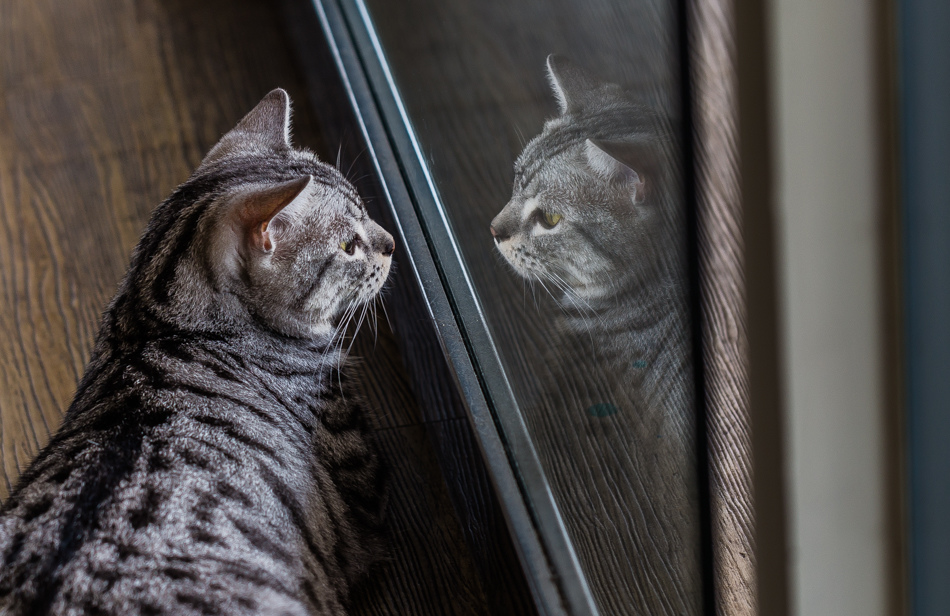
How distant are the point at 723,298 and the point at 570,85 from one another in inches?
18.0

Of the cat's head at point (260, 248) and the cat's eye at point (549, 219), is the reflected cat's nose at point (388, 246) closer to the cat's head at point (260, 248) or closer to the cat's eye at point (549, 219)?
the cat's head at point (260, 248)

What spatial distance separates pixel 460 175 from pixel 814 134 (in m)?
0.99

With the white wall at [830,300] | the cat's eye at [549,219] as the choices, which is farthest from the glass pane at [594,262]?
the white wall at [830,300]

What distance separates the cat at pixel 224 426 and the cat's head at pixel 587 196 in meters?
0.28

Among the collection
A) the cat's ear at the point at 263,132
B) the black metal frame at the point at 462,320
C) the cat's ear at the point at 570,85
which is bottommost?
the black metal frame at the point at 462,320

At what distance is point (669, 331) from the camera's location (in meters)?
0.70

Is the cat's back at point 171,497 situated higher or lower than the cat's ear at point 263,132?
lower

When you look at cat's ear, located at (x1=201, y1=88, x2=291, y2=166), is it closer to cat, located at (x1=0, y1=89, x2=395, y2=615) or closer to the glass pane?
cat, located at (x1=0, y1=89, x2=395, y2=615)

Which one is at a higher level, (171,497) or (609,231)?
(609,231)

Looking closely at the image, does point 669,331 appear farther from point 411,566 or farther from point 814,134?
point 411,566

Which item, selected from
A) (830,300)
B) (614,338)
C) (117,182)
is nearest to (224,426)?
(614,338)

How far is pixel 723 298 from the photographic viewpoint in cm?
57

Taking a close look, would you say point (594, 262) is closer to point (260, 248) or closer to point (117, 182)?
point (260, 248)

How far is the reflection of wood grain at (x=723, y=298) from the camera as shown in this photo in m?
0.51
